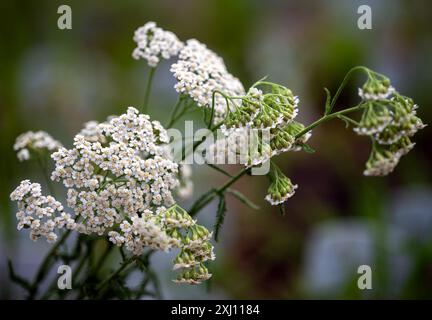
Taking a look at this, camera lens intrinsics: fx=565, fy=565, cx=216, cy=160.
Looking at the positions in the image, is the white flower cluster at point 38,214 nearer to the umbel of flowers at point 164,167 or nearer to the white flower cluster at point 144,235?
the umbel of flowers at point 164,167

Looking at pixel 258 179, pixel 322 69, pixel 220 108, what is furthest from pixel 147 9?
pixel 220 108

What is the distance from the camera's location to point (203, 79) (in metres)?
1.67

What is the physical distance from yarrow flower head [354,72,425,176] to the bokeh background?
1.47m

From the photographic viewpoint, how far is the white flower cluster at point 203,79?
1.64 metres

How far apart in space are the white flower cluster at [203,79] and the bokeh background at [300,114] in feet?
4.39

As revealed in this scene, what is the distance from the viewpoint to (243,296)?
304cm

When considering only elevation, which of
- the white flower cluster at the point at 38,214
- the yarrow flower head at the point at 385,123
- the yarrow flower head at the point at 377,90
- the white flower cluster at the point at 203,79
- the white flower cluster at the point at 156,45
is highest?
the white flower cluster at the point at 156,45

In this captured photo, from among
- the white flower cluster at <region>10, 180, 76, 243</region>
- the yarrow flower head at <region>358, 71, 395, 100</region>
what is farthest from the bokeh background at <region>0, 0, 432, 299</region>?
the yarrow flower head at <region>358, 71, 395, 100</region>

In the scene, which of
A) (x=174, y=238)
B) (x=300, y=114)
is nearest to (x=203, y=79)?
(x=174, y=238)

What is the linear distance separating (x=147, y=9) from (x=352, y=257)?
2.78 m

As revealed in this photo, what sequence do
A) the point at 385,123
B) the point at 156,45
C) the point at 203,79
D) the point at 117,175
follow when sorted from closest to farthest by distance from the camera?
the point at 385,123
the point at 117,175
the point at 203,79
the point at 156,45

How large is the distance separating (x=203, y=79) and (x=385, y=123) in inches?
21.8

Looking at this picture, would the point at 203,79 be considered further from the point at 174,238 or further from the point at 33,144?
the point at 33,144

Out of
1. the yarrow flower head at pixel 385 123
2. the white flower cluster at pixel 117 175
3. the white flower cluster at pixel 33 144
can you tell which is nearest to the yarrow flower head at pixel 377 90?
the yarrow flower head at pixel 385 123
